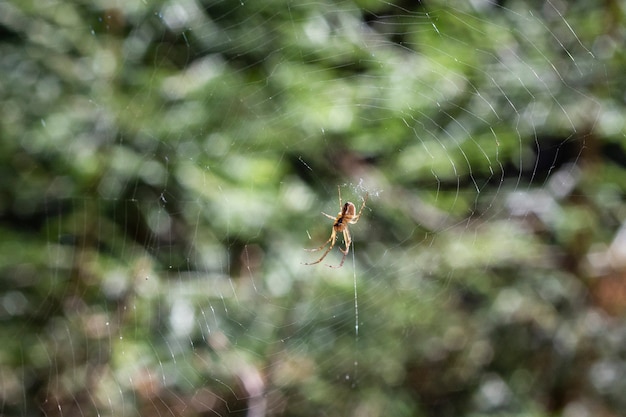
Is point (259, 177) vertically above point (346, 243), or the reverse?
point (259, 177)

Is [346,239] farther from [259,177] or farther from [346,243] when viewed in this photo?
[259,177]

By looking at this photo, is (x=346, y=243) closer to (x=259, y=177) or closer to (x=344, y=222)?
(x=344, y=222)

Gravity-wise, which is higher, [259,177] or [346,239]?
[259,177]

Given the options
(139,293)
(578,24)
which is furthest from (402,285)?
(578,24)

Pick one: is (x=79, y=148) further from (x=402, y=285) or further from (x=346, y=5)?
(x=402, y=285)

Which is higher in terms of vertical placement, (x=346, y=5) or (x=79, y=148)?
(x=346, y=5)

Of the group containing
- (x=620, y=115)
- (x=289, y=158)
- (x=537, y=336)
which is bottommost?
(x=537, y=336)

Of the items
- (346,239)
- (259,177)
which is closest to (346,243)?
(346,239)

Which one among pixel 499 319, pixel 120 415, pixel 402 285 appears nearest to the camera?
pixel 120 415
